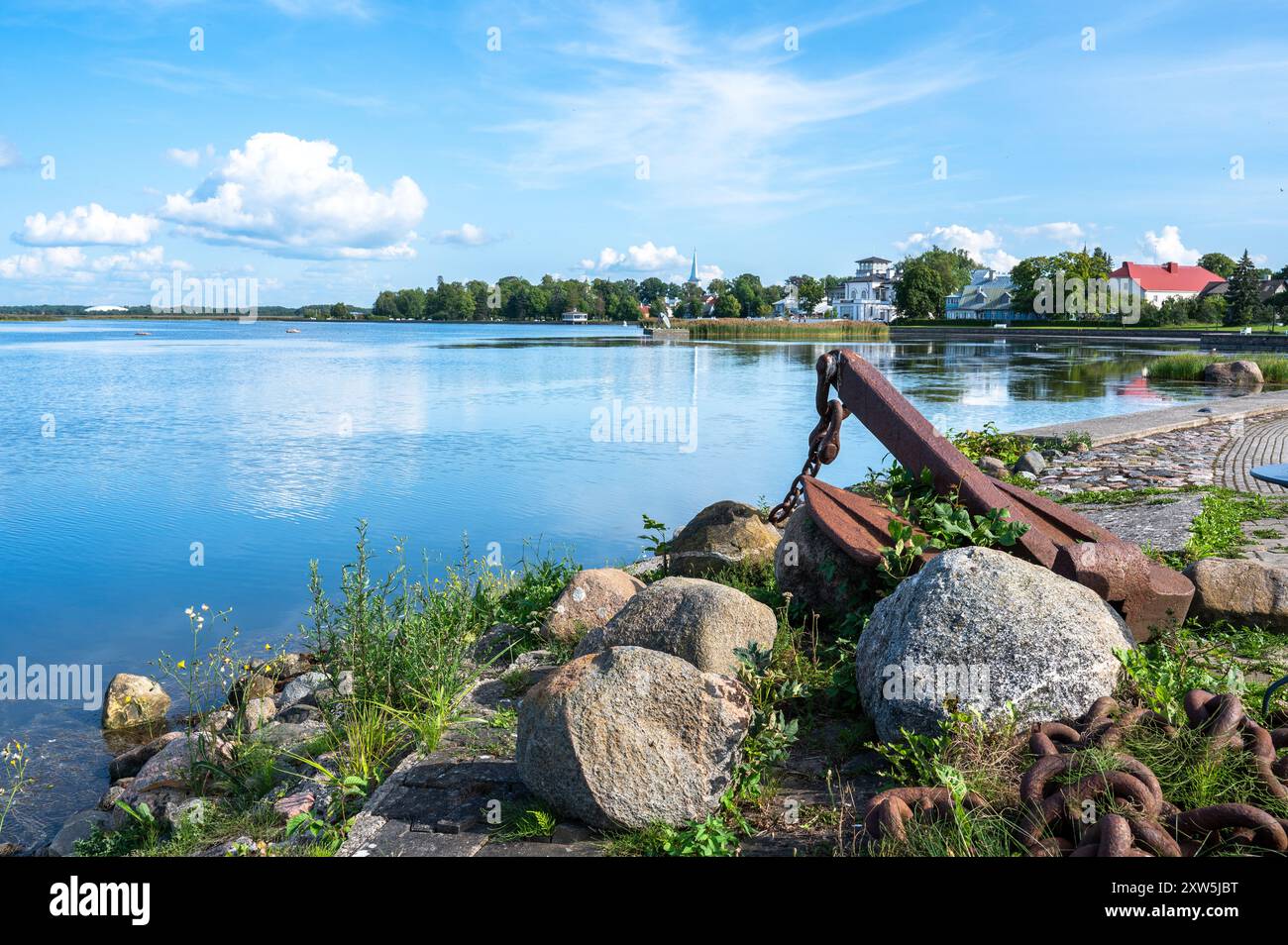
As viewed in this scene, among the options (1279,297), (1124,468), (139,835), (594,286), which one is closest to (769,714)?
(139,835)

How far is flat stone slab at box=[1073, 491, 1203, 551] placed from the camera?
7.57 metres

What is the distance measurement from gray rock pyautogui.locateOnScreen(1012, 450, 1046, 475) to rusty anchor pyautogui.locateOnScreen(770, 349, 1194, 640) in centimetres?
781

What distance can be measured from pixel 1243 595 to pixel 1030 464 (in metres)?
7.80

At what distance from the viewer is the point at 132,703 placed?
312 inches

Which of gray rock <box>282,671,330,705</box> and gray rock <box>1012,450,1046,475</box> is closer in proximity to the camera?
gray rock <box>282,671,330,705</box>

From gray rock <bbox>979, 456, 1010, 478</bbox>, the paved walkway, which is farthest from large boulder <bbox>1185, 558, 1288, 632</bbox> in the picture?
gray rock <bbox>979, 456, 1010, 478</bbox>

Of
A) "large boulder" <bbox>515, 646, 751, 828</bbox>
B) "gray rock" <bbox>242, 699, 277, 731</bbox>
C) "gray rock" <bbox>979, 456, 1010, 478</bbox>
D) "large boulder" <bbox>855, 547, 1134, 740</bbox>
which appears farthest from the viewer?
"gray rock" <bbox>979, 456, 1010, 478</bbox>

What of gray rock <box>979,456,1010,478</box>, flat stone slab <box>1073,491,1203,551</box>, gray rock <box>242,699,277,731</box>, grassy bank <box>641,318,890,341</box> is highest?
grassy bank <box>641,318,890,341</box>

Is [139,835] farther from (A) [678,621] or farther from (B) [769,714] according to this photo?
(B) [769,714]

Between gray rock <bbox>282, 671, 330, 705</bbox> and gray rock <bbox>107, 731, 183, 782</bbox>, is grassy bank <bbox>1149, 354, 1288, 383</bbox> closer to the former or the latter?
gray rock <bbox>282, 671, 330, 705</bbox>

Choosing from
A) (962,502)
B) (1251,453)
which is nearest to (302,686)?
(962,502)

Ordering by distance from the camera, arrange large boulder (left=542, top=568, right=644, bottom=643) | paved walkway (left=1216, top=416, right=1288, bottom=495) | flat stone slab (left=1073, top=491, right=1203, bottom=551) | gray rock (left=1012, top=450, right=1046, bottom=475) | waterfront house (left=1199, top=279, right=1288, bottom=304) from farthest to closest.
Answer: waterfront house (left=1199, top=279, right=1288, bottom=304), gray rock (left=1012, top=450, right=1046, bottom=475), paved walkway (left=1216, top=416, right=1288, bottom=495), flat stone slab (left=1073, top=491, right=1203, bottom=551), large boulder (left=542, top=568, right=644, bottom=643)

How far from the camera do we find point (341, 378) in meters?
41.9

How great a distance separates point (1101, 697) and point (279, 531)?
1254 centimetres
